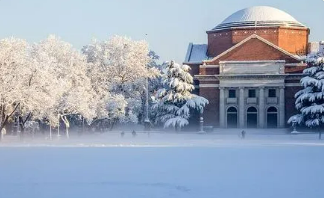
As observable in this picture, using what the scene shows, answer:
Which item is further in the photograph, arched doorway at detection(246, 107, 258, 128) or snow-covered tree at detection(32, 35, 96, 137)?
arched doorway at detection(246, 107, 258, 128)

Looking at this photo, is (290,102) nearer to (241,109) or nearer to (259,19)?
(241,109)

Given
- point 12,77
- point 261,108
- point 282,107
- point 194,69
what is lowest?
point 261,108

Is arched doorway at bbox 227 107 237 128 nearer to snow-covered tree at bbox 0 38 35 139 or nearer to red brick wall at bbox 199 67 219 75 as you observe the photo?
red brick wall at bbox 199 67 219 75

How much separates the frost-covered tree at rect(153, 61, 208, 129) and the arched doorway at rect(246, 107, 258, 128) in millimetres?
6387

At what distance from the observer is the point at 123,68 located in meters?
65.1

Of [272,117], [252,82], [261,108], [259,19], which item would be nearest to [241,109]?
[261,108]

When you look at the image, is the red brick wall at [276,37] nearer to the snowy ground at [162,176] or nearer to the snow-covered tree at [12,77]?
the snow-covered tree at [12,77]

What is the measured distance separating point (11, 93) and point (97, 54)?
23.7 metres

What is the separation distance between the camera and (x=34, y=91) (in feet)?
144

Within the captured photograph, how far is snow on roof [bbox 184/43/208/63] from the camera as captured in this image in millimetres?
70812

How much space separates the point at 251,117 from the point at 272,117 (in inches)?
103

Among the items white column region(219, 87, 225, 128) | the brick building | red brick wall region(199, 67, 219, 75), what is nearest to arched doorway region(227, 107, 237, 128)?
the brick building

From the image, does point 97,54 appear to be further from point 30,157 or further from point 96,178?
point 96,178

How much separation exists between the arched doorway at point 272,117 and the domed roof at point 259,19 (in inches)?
468
